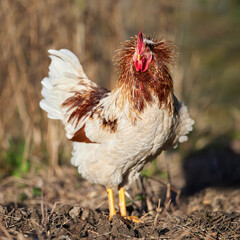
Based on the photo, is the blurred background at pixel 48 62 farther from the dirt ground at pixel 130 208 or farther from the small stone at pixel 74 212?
the small stone at pixel 74 212

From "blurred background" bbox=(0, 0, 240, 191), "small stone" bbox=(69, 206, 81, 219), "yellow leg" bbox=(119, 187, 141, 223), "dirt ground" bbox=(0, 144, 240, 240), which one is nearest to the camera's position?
"dirt ground" bbox=(0, 144, 240, 240)

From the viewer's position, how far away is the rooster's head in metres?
3.39

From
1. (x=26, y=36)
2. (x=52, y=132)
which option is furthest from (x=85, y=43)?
(x=52, y=132)

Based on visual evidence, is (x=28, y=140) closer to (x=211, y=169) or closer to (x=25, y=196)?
(x=25, y=196)

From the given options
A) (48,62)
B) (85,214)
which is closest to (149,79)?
(85,214)

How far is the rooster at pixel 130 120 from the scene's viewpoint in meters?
3.45

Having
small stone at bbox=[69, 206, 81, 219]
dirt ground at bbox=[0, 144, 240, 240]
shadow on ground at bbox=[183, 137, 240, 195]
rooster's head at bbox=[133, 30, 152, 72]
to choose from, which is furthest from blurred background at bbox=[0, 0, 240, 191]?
rooster's head at bbox=[133, 30, 152, 72]

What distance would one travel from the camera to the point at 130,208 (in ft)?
15.2

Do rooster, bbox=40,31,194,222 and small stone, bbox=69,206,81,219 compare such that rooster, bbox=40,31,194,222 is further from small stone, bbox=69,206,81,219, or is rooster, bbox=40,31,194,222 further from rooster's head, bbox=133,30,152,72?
small stone, bbox=69,206,81,219

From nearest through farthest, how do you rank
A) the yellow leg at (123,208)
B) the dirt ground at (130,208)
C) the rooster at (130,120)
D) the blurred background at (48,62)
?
the dirt ground at (130,208) → the rooster at (130,120) → the yellow leg at (123,208) → the blurred background at (48,62)

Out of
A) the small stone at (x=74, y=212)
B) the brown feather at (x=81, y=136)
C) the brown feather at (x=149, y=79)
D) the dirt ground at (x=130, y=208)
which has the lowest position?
the dirt ground at (x=130, y=208)

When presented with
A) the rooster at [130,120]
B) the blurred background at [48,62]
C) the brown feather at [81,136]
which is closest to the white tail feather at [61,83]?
the rooster at [130,120]

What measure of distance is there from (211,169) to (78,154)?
108 inches

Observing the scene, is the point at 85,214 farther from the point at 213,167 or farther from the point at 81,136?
the point at 213,167
